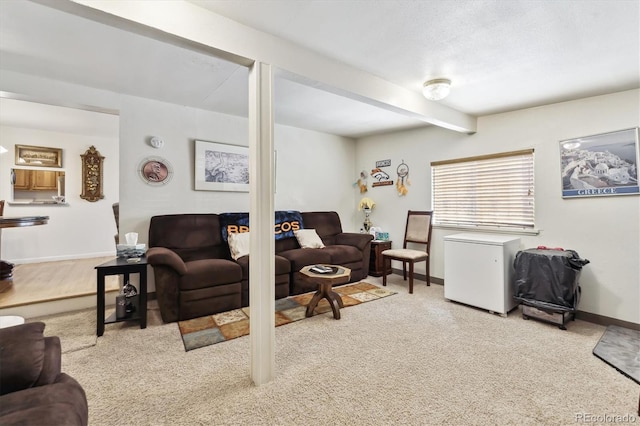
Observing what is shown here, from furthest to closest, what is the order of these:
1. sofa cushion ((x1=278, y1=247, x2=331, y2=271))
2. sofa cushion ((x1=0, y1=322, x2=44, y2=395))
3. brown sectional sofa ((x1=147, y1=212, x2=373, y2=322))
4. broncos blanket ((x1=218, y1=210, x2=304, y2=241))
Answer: broncos blanket ((x1=218, y1=210, x2=304, y2=241)) → sofa cushion ((x1=278, y1=247, x2=331, y2=271)) → brown sectional sofa ((x1=147, y1=212, x2=373, y2=322)) → sofa cushion ((x1=0, y1=322, x2=44, y2=395))

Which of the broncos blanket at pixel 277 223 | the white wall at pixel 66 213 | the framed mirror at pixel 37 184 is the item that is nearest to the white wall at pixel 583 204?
the broncos blanket at pixel 277 223

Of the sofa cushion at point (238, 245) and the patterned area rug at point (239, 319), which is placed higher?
the sofa cushion at point (238, 245)

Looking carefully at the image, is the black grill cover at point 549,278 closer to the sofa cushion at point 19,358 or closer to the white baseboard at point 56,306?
the sofa cushion at point 19,358

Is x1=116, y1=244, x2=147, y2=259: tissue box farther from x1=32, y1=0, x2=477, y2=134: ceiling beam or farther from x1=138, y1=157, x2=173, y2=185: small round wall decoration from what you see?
x1=32, y1=0, x2=477, y2=134: ceiling beam

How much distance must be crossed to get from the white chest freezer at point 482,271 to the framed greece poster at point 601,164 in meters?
0.83

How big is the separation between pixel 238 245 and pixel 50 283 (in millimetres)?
2456

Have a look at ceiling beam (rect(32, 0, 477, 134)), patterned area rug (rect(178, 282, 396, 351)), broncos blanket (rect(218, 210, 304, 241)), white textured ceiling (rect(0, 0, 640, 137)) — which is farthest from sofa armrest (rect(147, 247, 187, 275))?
ceiling beam (rect(32, 0, 477, 134))

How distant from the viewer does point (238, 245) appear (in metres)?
3.61

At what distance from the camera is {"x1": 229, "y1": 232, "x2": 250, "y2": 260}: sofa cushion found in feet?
11.7

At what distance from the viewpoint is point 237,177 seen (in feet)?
13.6

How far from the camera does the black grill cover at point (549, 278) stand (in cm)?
277

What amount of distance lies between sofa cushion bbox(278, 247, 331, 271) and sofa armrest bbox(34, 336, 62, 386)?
254 cm

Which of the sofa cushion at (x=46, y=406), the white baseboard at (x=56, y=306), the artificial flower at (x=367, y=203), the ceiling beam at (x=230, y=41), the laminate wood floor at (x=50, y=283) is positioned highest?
the ceiling beam at (x=230, y=41)

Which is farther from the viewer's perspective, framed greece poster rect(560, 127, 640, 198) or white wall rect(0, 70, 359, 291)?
white wall rect(0, 70, 359, 291)
